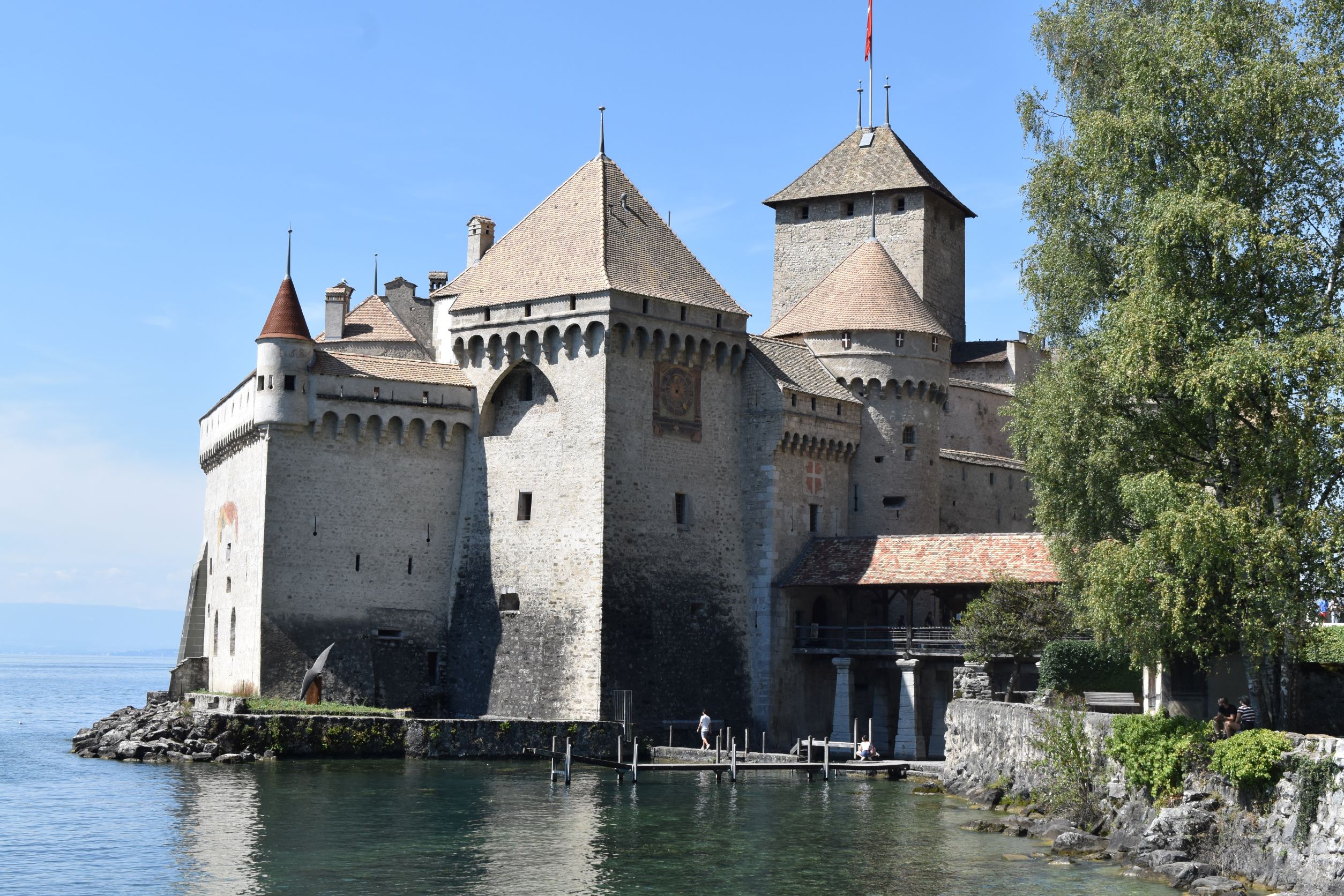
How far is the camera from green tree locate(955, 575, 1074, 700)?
3953 centimetres

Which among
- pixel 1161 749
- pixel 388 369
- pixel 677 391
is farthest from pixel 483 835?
pixel 388 369

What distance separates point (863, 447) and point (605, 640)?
1162cm

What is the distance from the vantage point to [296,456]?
1706 inches

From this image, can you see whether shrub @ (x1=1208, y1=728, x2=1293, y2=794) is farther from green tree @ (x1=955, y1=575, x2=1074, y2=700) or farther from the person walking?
green tree @ (x1=955, y1=575, x2=1074, y2=700)

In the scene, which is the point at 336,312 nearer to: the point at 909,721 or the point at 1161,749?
the point at 909,721

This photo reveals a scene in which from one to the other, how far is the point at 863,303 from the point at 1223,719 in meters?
26.7

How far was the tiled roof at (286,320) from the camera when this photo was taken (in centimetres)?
4341

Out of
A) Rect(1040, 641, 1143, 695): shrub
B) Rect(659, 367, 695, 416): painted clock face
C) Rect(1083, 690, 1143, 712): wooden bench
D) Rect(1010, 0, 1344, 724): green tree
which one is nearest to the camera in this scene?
Rect(1010, 0, 1344, 724): green tree

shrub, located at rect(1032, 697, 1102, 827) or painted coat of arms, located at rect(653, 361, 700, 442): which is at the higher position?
painted coat of arms, located at rect(653, 361, 700, 442)

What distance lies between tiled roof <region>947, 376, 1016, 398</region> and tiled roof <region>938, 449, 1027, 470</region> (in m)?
2.18

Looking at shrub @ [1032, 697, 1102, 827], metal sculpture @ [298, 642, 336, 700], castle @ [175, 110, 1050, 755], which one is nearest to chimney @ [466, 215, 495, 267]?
castle @ [175, 110, 1050, 755]

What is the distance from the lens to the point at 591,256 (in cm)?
4444

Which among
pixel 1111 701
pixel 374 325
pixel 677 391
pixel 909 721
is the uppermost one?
pixel 374 325

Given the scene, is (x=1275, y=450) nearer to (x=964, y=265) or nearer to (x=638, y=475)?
(x=638, y=475)
